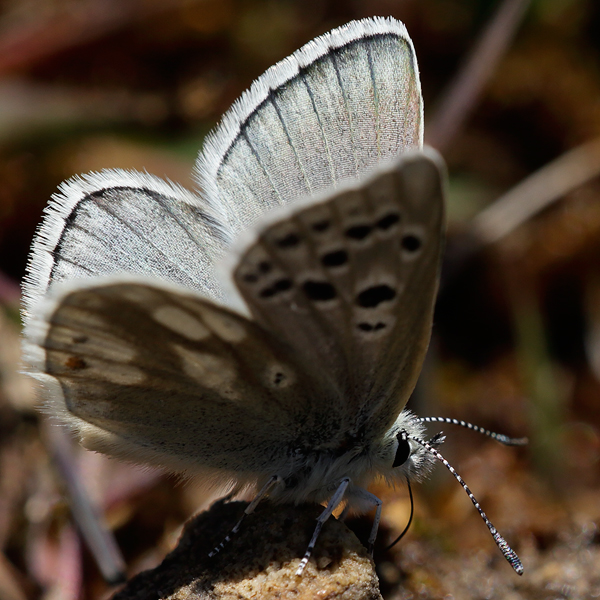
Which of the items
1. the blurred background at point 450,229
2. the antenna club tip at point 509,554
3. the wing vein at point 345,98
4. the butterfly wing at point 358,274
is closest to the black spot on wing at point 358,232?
the butterfly wing at point 358,274

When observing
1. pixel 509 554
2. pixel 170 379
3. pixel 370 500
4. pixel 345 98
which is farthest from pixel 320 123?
pixel 509 554

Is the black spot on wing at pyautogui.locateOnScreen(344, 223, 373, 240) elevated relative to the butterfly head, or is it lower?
elevated

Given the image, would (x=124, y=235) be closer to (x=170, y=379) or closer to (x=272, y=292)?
(x=170, y=379)

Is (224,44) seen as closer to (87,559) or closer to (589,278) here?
(589,278)

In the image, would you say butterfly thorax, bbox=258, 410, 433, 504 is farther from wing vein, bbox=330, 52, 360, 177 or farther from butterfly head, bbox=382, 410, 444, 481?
wing vein, bbox=330, 52, 360, 177

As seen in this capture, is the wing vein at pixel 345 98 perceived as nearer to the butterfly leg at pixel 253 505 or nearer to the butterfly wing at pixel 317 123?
the butterfly wing at pixel 317 123

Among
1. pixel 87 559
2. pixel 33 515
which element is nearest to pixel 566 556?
pixel 87 559

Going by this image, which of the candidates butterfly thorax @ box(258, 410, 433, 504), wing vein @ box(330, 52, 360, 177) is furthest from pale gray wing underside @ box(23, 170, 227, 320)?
butterfly thorax @ box(258, 410, 433, 504)
